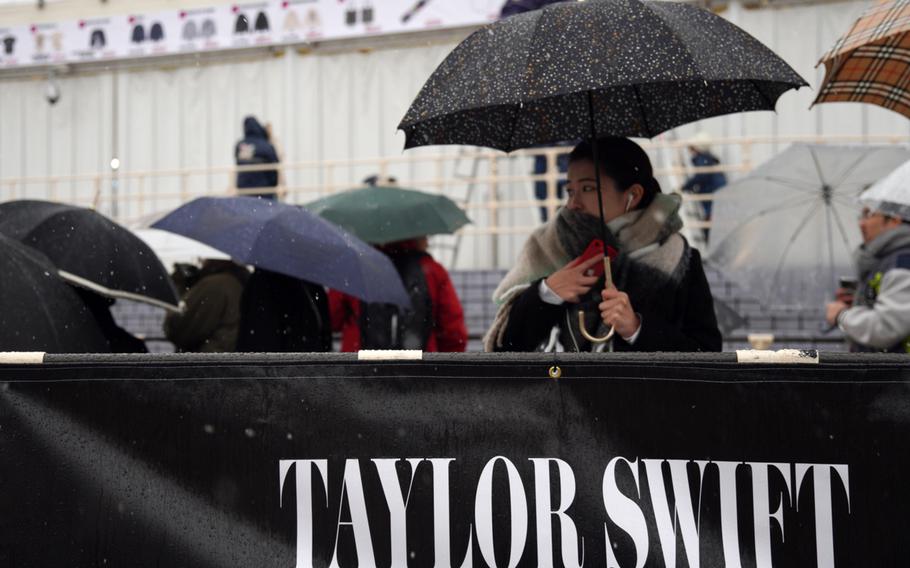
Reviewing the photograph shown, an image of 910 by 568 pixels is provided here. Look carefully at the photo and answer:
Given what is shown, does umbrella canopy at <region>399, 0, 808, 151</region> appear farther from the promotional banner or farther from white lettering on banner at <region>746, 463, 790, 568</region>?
the promotional banner

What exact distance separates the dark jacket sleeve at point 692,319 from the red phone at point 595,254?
0.18 metres

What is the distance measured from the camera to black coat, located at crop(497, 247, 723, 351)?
12.8ft

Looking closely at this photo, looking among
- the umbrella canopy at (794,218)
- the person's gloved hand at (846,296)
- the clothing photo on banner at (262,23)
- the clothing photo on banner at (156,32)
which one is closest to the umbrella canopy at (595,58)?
the person's gloved hand at (846,296)

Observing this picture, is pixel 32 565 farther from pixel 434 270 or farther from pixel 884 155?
pixel 884 155

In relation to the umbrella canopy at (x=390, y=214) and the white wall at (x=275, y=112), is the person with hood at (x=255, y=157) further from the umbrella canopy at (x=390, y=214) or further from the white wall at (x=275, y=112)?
the umbrella canopy at (x=390, y=214)

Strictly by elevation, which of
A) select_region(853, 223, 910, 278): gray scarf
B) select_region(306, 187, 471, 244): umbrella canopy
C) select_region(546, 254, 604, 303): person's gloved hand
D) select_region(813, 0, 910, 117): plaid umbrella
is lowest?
select_region(546, 254, 604, 303): person's gloved hand

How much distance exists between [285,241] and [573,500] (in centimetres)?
323

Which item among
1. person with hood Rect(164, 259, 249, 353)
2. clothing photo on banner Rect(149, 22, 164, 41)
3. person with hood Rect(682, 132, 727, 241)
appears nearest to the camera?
person with hood Rect(164, 259, 249, 353)

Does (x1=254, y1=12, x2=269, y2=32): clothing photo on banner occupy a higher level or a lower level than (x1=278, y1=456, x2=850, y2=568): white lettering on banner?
higher

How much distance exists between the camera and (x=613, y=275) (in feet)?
12.9

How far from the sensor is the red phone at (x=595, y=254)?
3.90 metres

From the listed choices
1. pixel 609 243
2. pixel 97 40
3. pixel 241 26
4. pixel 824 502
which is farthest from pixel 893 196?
pixel 97 40

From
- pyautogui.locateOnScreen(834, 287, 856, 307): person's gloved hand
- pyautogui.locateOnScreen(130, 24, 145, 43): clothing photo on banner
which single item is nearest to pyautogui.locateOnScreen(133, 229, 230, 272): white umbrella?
pyautogui.locateOnScreen(834, 287, 856, 307): person's gloved hand

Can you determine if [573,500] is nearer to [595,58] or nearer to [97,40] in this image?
[595,58]
